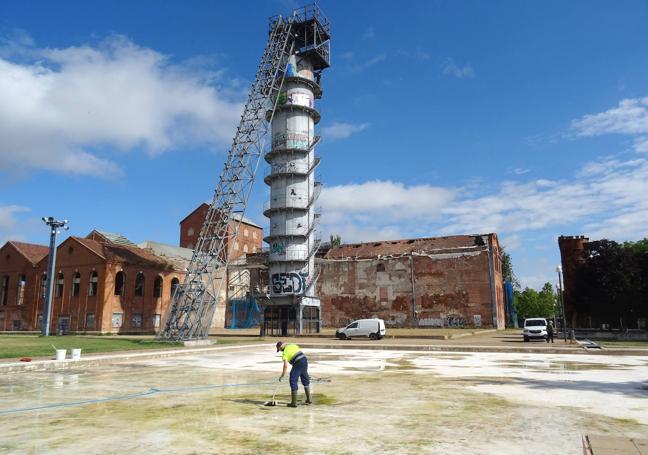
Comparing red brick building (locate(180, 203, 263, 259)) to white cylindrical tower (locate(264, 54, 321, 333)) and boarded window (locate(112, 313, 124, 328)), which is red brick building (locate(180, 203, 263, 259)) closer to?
boarded window (locate(112, 313, 124, 328))

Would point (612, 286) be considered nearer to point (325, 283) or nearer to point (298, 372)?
point (325, 283)

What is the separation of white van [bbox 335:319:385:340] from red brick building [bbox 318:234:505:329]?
51.1ft

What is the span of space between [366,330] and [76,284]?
3068 centimetres

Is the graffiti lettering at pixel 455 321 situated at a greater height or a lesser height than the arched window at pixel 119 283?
lesser

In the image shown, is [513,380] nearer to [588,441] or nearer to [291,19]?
[588,441]

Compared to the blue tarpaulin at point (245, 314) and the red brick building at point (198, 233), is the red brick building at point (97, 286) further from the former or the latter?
the red brick building at point (198, 233)

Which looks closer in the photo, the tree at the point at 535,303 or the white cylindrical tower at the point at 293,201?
the white cylindrical tower at the point at 293,201

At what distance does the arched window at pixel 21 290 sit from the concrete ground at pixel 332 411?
41621 millimetres

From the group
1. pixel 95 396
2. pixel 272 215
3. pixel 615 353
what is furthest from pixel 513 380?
pixel 272 215

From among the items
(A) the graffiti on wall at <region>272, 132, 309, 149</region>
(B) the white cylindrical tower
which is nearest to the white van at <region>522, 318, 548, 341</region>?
(B) the white cylindrical tower

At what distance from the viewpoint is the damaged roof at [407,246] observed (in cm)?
4966

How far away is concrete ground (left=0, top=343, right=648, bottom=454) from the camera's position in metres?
6.69

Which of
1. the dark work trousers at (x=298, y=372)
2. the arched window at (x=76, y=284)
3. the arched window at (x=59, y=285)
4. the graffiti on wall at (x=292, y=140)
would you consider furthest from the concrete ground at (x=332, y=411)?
the arched window at (x=59, y=285)

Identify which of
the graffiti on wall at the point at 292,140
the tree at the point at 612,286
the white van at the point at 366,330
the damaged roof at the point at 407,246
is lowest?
the white van at the point at 366,330
